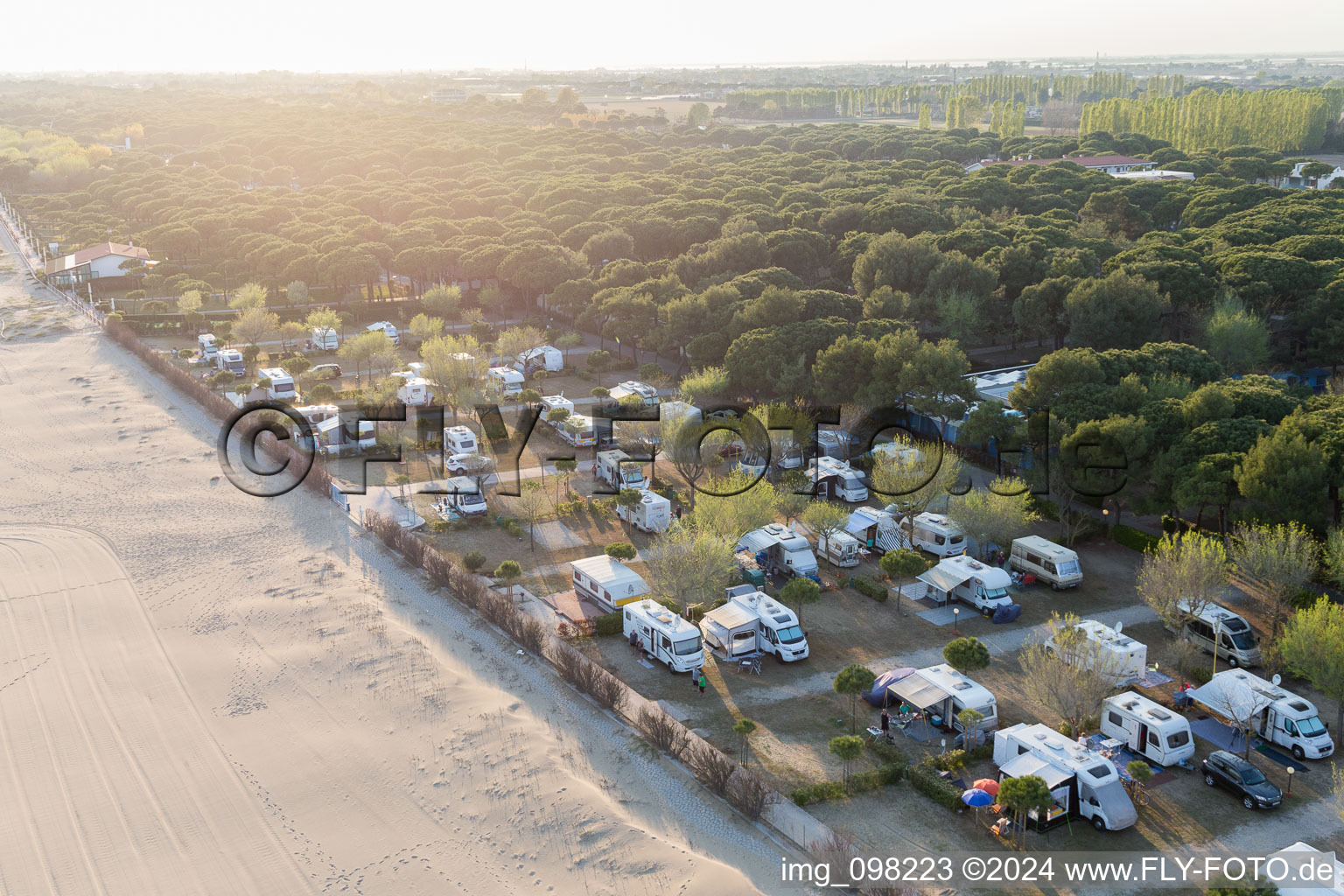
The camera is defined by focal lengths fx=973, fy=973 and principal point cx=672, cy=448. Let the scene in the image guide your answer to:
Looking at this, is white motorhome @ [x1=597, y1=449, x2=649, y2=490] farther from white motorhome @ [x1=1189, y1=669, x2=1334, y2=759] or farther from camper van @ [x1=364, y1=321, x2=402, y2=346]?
camper van @ [x1=364, y1=321, x2=402, y2=346]

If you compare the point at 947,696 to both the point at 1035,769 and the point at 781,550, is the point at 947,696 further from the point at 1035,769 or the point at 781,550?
the point at 781,550

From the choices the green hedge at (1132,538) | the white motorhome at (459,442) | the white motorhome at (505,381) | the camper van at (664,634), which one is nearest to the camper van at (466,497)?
the white motorhome at (459,442)

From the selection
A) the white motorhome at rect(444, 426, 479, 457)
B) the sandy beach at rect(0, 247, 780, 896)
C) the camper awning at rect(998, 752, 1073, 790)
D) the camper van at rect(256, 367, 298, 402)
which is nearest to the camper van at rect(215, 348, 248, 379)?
the camper van at rect(256, 367, 298, 402)

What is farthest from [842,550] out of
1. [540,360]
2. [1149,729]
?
[540,360]

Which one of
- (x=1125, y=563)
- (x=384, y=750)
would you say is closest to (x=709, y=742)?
(x=384, y=750)

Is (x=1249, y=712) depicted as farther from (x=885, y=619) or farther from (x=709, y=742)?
(x=709, y=742)

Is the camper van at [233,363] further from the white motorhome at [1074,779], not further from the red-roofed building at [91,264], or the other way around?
the white motorhome at [1074,779]
